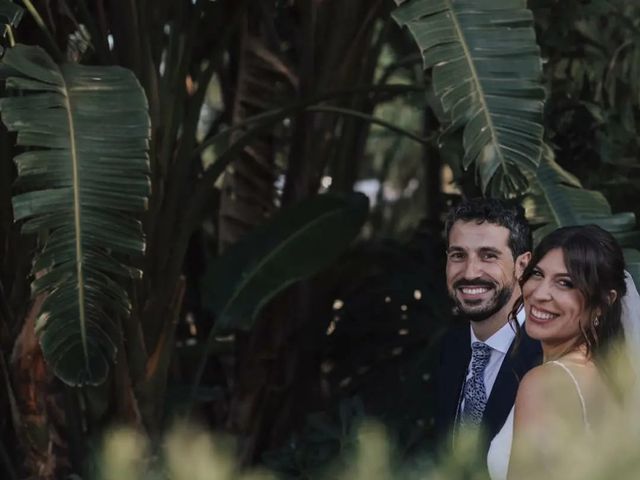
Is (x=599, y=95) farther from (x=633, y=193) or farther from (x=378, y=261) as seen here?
(x=378, y=261)

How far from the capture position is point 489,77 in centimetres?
378

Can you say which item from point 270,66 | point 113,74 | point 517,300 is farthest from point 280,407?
point 517,300

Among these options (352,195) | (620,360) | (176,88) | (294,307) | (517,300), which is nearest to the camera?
(620,360)

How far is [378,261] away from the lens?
20.7ft

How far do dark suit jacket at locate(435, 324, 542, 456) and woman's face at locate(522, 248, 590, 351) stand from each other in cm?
30

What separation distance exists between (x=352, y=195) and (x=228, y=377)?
1.59m

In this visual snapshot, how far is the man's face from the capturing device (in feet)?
11.0

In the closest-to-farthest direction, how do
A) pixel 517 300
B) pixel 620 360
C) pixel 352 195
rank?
pixel 620 360 → pixel 517 300 → pixel 352 195

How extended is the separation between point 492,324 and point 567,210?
97 centimetres

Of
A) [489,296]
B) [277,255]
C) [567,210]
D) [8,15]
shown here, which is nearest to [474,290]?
[489,296]

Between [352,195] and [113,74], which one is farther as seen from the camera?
[352,195]

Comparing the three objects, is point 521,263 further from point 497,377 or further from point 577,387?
point 577,387

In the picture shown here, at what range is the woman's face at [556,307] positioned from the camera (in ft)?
9.67

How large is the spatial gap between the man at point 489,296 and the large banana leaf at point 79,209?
3.13 feet
